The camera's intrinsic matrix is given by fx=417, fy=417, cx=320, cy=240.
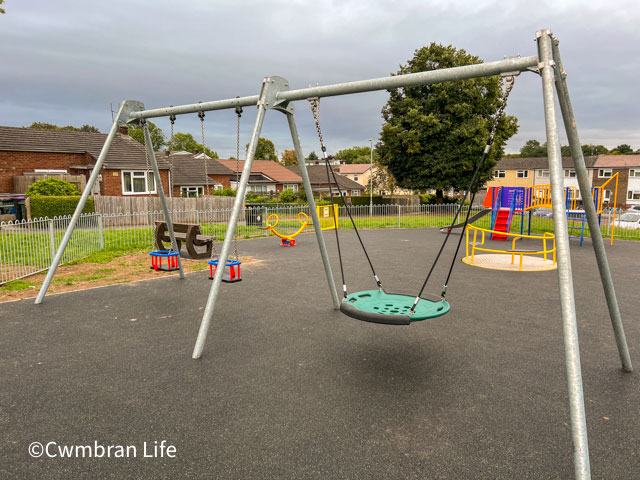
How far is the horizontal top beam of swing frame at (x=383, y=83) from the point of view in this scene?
3.47m

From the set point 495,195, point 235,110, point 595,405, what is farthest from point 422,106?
point 595,405

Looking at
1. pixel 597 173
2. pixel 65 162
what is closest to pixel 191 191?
pixel 65 162

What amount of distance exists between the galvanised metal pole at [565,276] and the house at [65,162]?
24.5 meters

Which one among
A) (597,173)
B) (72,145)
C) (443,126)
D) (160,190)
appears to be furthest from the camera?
(597,173)

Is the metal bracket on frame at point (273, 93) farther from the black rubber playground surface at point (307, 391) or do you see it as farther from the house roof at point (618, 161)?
the house roof at point (618, 161)

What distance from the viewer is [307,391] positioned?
358cm

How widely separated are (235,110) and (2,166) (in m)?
26.7

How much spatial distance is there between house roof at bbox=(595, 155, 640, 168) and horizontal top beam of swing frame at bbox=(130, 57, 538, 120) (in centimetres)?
6263

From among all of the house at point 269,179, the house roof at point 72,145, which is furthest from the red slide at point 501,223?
the house at point 269,179

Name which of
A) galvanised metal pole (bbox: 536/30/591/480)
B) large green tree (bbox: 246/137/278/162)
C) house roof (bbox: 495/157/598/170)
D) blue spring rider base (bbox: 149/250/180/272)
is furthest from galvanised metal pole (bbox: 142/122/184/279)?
large green tree (bbox: 246/137/278/162)

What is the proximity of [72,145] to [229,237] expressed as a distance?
28.9m

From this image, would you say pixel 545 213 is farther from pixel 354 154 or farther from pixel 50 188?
pixel 354 154

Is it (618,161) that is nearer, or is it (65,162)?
(65,162)

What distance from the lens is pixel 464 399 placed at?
3438 millimetres
